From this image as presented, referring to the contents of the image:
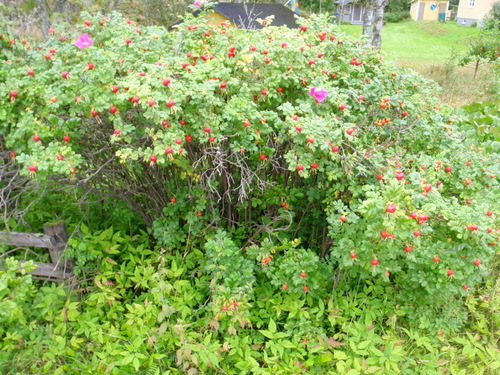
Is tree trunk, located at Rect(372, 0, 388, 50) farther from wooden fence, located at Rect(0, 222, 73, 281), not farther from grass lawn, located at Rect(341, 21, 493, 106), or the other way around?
wooden fence, located at Rect(0, 222, 73, 281)

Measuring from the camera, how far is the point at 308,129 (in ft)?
6.97

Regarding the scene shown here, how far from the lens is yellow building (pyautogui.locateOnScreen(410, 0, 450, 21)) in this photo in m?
31.8

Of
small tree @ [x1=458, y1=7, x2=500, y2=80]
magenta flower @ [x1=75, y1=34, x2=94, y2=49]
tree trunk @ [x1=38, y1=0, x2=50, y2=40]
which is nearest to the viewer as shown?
magenta flower @ [x1=75, y1=34, x2=94, y2=49]

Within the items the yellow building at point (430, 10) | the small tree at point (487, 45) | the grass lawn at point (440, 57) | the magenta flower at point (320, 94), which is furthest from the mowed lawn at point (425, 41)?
the magenta flower at point (320, 94)

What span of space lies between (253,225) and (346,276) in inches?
33.4

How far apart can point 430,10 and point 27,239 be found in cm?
3701

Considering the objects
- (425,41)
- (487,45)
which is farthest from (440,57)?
(425,41)

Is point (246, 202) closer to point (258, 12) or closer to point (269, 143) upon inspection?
point (269, 143)

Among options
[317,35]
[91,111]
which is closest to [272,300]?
[91,111]

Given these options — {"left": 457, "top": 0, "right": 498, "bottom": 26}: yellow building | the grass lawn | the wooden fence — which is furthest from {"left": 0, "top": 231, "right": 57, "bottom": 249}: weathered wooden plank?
{"left": 457, "top": 0, "right": 498, "bottom": 26}: yellow building

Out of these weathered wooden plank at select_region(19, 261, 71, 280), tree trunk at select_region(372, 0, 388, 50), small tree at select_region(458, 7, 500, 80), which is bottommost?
weathered wooden plank at select_region(19, 261, 71, 280)

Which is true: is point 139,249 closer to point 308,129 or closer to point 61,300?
point 61,300

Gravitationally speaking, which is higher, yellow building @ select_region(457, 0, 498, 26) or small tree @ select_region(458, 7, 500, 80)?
yellow building @ select_region(457, 0, 498, 26)

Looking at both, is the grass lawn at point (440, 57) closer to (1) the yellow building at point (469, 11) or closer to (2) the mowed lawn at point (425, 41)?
(2) the mowed lawn at point (425, 41)
